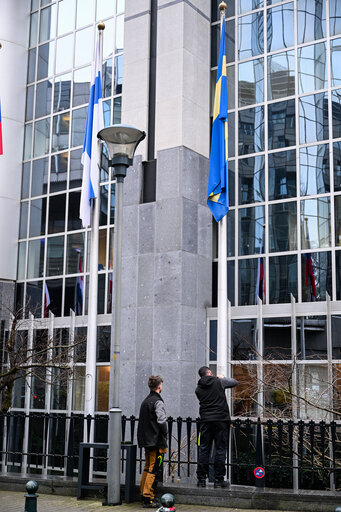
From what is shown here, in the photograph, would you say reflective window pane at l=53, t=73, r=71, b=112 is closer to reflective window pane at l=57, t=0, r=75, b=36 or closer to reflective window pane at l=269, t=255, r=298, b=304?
reflective window pane at l=57, t=0, r=75, b=36

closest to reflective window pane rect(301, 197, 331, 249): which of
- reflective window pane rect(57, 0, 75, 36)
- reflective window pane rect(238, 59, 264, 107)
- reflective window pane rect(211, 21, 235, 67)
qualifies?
reflective window pane rect(238, 59, 264, 107)

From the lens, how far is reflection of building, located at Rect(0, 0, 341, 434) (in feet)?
54.3

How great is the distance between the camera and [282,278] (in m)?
17.1

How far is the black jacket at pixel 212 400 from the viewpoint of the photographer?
10.4m

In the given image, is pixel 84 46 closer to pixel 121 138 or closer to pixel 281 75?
pixel 281 75

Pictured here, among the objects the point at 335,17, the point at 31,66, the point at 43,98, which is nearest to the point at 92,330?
the point at 335,17

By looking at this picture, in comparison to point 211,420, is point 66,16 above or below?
above

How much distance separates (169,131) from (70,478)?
984 centimetres

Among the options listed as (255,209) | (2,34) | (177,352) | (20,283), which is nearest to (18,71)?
(2,34)

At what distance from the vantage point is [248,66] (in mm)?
18766

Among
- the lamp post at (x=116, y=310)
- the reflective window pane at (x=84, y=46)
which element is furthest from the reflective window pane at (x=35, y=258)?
the lamp post at (x=116, y=310)

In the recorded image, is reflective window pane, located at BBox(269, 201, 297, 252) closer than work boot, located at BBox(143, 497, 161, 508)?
No

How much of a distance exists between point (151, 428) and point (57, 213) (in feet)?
44.0

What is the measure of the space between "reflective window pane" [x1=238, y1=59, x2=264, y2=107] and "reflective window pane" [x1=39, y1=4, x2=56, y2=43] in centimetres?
827
